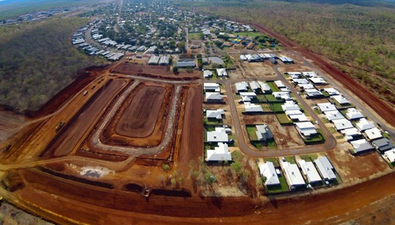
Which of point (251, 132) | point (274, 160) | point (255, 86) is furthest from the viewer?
point (255, 86)

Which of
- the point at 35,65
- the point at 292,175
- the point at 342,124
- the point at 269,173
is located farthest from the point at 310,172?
the point at 35,65

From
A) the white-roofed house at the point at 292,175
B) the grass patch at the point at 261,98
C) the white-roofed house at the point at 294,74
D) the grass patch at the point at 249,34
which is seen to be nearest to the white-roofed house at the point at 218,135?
the white-roofed house at the point at 292,175

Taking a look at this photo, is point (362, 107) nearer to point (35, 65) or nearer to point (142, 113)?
point (142, 113)

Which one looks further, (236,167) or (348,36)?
(348,36)

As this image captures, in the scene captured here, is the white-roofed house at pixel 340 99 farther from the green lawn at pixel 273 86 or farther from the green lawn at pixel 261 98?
the green lawn at pixel 261 98

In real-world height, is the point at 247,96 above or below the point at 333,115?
above

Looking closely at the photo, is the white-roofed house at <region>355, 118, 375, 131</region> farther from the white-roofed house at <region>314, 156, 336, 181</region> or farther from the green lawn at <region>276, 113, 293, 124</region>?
the white-roofed house at <region>314, 156, 336, 181</region>

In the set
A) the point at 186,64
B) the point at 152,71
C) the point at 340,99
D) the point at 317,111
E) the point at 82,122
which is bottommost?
the point at 82,122
